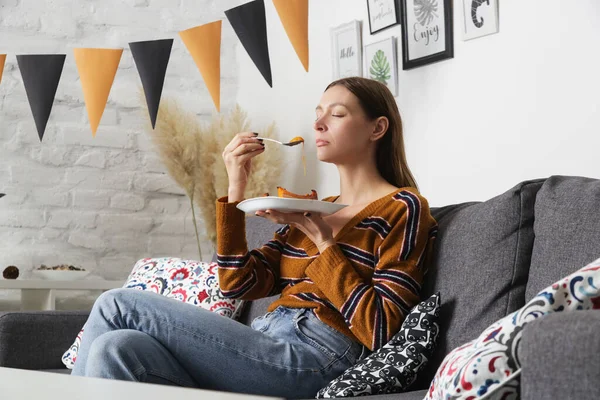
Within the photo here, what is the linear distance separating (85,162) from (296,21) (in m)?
1.20

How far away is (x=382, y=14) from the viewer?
265 cm

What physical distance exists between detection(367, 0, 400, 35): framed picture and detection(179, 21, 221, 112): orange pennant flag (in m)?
0.53

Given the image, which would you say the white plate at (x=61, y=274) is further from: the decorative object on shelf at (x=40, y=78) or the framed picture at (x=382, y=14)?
the framed picture at (x=382, y=14)

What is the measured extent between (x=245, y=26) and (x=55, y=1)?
110cm

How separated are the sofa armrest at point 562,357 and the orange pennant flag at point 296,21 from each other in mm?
1835

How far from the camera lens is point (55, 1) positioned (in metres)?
3.34

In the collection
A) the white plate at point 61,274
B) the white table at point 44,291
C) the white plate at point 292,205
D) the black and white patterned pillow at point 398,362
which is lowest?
the white table at point 44,291

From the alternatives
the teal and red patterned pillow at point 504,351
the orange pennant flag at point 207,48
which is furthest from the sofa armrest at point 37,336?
the teal and red patterned pillow at point 504,351

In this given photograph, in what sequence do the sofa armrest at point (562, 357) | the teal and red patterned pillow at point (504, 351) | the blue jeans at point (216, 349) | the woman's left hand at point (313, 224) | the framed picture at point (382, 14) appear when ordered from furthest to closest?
1. the framed picture at point (382, 14)
2. the woman's left hand at point (313, 224)
3. the blue jeans at point (216, 349)
4. the teal and red patterned pillow at point (504, 351)
5. the sofa armrest at point (562, 357)

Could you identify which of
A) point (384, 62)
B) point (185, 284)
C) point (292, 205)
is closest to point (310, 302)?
point (292, 205)

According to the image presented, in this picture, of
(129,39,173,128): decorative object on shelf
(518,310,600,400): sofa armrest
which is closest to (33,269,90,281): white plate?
(129,39,173,128): decorative object on shelf

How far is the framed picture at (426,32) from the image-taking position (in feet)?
7.68

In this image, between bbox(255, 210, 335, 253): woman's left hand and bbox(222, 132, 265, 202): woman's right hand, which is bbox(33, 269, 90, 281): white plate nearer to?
bbox(222, 132, 265, 202): woman's right hand

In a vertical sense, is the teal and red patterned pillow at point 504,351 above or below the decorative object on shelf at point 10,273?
above
